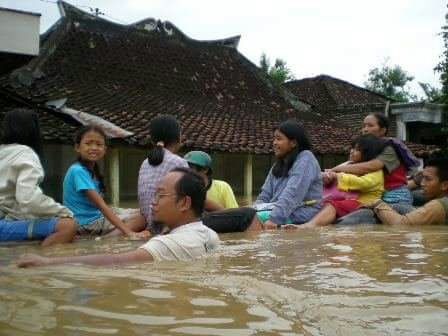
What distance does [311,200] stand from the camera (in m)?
6.09

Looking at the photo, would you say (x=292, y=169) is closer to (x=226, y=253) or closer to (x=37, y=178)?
(x=226, y=253)

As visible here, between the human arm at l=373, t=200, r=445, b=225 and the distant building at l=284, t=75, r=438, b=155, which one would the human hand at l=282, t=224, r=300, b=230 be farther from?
the distant building at l=284, t=75, r=438, b=155

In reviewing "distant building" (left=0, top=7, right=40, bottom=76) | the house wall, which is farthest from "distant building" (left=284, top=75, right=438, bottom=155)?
"distant building" (left=0, top=7, right=40, bottom=76)

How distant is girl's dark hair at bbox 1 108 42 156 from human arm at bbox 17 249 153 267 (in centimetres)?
155

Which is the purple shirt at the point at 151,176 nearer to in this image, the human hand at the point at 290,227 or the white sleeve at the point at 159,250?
the human hand at the point at 290,227

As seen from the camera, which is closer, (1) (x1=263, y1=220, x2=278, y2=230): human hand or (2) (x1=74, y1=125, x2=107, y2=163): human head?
(2) (x1=74, y1=125, x2=107, y2=163): human head

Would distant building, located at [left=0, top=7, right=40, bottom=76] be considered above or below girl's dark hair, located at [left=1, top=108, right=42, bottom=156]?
above

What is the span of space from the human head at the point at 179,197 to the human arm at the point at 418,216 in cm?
316

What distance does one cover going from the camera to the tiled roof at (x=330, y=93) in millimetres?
25969

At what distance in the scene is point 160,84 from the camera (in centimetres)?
1802

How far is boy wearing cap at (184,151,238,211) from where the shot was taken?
18.4 feet

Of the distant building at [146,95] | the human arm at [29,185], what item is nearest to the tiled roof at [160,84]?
the distant building at [146,95]

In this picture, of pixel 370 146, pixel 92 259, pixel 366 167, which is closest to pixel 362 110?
pixel 370 146

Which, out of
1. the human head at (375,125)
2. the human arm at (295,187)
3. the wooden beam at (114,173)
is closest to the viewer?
the human arm at (295,187)
